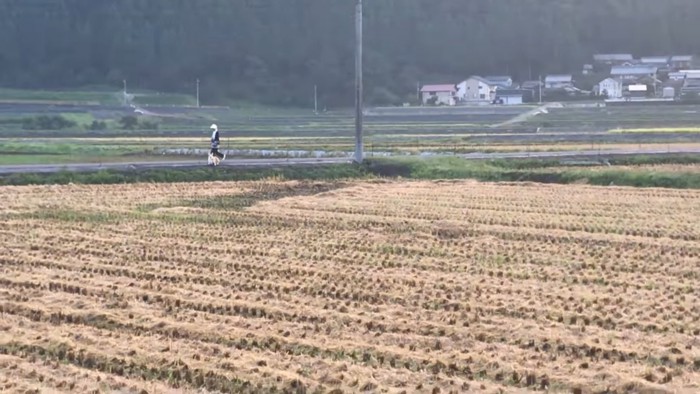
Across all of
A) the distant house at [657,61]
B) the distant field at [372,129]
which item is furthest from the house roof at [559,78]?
the distant field at [372,129]

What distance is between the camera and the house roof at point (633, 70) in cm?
6075

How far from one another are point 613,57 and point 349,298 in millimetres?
63737

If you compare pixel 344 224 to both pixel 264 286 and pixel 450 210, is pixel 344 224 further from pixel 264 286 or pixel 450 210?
pixel 264 286

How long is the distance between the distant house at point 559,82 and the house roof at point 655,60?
6125 millimetres

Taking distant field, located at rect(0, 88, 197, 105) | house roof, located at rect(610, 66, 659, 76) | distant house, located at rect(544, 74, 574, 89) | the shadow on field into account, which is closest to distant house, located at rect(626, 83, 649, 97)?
house roof, located at rect(610, 66, 659, 76)

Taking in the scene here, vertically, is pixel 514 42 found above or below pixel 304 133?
above

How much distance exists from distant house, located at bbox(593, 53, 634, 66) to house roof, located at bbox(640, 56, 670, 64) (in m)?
0.95

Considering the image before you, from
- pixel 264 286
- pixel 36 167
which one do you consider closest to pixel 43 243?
pixel 264 286

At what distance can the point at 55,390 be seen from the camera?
228 inches

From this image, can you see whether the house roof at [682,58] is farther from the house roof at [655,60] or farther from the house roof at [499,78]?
the house roof at [499,78]

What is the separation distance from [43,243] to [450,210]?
5.92m

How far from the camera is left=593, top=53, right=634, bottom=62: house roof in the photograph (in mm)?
67688

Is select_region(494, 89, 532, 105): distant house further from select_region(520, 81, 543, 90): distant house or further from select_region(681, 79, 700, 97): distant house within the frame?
select_region(681, 79, 700, 97): distant house

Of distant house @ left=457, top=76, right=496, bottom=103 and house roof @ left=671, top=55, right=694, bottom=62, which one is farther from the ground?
house roof @ left=671, top=55, right=694, bottom=62
